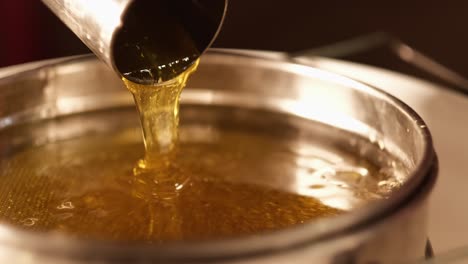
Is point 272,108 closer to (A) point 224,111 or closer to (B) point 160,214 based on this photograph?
(A) point 224,111

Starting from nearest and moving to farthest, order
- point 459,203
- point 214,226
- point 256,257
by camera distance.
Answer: point 256,257 < point 214,226 < point 459,203

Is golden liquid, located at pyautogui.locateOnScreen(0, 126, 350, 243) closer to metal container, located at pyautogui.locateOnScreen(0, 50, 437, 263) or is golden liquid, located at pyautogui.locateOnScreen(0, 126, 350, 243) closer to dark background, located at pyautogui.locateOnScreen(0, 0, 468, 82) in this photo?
metal container, located at pyautogui.locateOnScreen(0, 50, 437, 263)

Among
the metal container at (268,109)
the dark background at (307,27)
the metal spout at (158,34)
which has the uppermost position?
the metal spout at (158,34)

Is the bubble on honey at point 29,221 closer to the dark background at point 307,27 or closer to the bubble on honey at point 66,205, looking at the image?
the bubble on honey at point 66,205

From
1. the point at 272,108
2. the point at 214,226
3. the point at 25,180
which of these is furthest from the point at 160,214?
the point at 272,108

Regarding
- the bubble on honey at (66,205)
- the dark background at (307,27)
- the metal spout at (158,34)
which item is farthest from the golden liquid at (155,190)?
the dark background at (307,27)

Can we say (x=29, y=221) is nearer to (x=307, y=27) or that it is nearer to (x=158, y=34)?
(x=158, y=34)
